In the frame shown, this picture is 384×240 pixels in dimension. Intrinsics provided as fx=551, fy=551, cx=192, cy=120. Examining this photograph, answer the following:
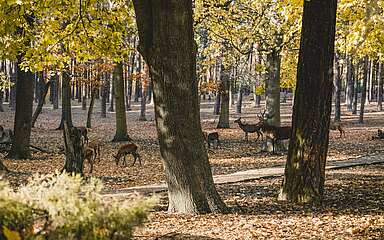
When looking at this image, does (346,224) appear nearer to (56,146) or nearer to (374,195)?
(374,195)

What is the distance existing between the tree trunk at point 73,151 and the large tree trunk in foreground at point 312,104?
572cm

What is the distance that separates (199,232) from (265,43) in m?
15.4

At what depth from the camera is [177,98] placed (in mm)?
8836

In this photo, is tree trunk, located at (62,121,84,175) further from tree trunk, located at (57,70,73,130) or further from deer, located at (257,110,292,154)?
tree trunk, located at (57,70,73,130)

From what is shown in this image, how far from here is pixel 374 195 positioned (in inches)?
421

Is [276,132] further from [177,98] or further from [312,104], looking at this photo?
[177,98]

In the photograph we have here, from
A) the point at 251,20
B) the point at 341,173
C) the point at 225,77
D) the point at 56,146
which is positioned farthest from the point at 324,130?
the point at 225,77

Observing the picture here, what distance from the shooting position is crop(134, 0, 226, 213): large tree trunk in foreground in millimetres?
8680

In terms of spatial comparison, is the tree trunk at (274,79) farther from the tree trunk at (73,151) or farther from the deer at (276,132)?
the tree trunk at (73,151)

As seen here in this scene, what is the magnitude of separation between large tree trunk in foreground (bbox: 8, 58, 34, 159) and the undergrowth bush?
1685 centimetres

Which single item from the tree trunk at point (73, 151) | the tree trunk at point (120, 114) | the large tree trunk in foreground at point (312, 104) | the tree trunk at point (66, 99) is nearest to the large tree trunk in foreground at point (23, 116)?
the tree trunk at point (73, 151)

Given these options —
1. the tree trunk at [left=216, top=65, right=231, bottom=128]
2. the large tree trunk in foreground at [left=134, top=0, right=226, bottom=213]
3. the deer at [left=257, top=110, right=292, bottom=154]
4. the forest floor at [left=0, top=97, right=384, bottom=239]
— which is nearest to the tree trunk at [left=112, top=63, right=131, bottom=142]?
the forest floor at [left=0, top=97, right=384, bottom=239]

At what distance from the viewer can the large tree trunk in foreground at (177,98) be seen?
28.5 ft

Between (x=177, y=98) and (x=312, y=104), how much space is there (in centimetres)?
250
